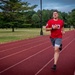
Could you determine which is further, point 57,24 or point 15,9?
point 15,9

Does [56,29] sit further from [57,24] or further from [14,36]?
[14,36]

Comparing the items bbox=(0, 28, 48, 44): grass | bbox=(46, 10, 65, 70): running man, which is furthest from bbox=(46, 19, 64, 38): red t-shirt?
bbox=(0, 28, 48, 44): grass

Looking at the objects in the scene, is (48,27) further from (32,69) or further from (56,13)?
(32,69)

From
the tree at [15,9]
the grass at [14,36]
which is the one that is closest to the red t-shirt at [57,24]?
the grass at [14,36]

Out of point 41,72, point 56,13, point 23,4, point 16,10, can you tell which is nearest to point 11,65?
point 41,72

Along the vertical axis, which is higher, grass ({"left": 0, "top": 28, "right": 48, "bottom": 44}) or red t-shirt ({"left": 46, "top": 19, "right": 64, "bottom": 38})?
red t-shirt ({"left": 46, "top": 19, "right": 64, "bottom": 38})

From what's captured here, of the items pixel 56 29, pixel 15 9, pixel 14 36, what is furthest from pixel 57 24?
pixel 15 9

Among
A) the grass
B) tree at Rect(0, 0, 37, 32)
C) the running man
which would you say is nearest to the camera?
the running man

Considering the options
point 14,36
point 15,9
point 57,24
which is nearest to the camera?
point 57,24

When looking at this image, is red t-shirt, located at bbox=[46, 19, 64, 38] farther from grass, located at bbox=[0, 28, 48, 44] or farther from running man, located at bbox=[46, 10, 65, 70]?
grass, located at bbox=[0, 28, 48, 44]

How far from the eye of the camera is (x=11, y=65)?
31.1 feet

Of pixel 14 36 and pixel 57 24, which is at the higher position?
pixel 57 24

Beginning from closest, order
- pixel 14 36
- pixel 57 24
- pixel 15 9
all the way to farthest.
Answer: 1. pixel 57 24
2. pixel 14 36
3. pixel 15 9

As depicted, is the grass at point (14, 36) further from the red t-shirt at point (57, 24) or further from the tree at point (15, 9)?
the red t-shirt at point (57, 24)
